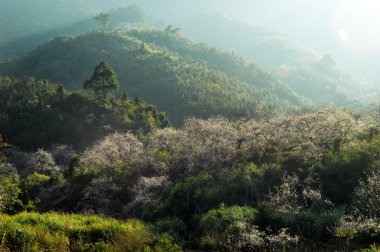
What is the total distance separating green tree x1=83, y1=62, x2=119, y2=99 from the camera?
332 feet

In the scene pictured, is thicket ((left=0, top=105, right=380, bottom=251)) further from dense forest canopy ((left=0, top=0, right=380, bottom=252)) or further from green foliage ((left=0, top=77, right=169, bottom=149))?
green foliage ((left=0, top=77, right=169, bottom=149))

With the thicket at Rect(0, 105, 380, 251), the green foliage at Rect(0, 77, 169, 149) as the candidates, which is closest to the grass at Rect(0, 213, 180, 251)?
the thicket at Rect(0, 105, 380, 251)

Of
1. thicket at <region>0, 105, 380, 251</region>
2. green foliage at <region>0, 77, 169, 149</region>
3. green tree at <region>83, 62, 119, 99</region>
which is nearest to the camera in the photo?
thicket at <region>0, 105, 380, 251</region>

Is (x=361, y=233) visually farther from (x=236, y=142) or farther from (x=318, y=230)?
(x=236, y=142)

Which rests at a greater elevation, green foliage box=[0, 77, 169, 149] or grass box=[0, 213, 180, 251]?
grass box=[0, 213, 180, 251]

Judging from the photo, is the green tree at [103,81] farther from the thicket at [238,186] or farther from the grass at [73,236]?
the grass at [73,236]

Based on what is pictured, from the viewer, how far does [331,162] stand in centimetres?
3988

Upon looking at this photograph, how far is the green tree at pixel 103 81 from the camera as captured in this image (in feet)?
332

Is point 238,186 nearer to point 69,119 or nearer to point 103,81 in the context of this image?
point 103,81

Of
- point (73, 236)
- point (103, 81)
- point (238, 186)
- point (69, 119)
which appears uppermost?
point (103, 81)

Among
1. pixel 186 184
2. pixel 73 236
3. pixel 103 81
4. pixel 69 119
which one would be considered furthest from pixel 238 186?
pixel 69 119

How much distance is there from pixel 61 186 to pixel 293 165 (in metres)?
31.9

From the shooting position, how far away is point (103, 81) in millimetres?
103188

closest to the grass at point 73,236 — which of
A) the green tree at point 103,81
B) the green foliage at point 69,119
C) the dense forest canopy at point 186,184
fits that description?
the dense forest canopy at point 186,184
